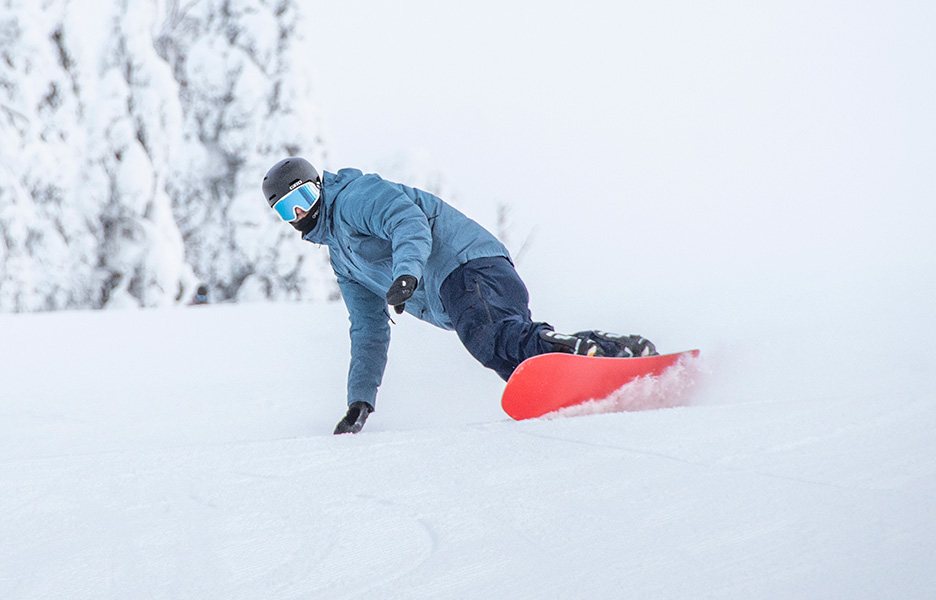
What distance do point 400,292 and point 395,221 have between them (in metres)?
0.33

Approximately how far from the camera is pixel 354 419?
241 cm

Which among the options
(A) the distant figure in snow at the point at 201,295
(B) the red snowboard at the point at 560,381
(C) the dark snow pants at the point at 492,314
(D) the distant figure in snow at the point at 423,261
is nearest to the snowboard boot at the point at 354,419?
(D) the distant figure in snow at the point at 423,261

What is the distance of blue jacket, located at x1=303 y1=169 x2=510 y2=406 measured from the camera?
2.27 m

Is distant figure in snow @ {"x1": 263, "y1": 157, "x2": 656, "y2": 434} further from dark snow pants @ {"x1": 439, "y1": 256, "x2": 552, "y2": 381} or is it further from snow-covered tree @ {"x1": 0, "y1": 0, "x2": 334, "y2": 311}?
snow-covered tree @ {"x1": 0, "y1": 0, "x2": 334, "y2": 311}

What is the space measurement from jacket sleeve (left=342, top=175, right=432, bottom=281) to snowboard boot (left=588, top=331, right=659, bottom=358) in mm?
621

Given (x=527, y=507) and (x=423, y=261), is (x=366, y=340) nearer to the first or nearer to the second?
(x=423, y=261)

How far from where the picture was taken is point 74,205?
10.5 metres

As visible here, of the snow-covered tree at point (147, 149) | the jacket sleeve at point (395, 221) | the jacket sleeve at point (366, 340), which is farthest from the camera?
the snow-covered tree at point (147, 149)

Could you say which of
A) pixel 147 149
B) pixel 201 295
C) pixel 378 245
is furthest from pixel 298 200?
pixel 201 295

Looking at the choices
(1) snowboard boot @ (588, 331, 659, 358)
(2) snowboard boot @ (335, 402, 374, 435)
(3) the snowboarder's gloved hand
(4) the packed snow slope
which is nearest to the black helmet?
(3) the snowboarder's gloved hand

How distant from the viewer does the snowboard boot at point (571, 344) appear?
2.22 meters

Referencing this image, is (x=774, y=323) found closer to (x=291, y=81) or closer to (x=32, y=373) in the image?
(x=32, y=373)

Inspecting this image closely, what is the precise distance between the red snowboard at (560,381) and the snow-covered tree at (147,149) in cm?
987

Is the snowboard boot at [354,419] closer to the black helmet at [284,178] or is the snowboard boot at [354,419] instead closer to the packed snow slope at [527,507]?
the packed snow slope at [527,507]
